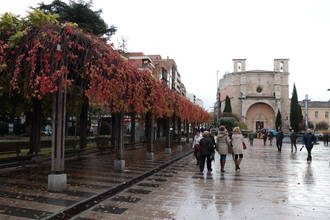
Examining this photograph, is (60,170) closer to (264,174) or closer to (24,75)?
(24,75)

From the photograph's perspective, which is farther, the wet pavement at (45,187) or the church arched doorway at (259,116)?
the church arched doorway at (259,116)

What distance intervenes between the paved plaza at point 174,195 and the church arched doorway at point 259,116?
75037 millimetres

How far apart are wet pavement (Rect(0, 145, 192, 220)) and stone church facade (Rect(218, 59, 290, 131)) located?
74.5m

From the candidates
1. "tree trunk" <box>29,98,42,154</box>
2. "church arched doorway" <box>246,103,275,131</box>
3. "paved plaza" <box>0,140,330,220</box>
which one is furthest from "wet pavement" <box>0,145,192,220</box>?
"church arched doorway" <box>246,103,275,131</box>

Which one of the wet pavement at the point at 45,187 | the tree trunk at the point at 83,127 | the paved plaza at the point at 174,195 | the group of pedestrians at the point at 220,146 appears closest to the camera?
the wet pavement at the point at 45,187

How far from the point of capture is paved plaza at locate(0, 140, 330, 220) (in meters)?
6.67

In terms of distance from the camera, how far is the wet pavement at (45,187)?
6488 mm

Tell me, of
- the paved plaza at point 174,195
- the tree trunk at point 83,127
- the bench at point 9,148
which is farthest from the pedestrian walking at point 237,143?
the tree trunk at point 83,127

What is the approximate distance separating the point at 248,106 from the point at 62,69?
265ft

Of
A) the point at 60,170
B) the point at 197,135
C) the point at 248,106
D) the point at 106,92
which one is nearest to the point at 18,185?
the point at 60,170

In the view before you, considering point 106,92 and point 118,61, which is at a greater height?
point 118,61

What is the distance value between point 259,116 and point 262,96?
5.51 meters

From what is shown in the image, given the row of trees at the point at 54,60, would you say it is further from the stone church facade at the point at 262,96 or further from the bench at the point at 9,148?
the stone church facade at the point at 262,96

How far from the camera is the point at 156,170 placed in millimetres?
13188
